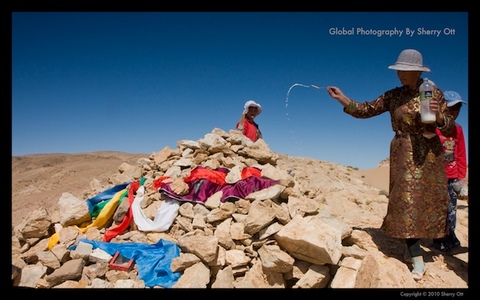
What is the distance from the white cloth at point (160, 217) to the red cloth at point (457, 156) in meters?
3.64

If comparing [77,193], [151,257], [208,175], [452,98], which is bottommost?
[77,193]

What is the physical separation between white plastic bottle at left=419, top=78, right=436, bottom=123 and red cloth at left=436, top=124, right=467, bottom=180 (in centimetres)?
88

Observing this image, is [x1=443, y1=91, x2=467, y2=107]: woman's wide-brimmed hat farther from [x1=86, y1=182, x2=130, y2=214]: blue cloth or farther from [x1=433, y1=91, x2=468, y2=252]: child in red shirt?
[x1=86, y1=182, x2=130, y2=214]: blue cloth

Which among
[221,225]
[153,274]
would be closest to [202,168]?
[221,225]

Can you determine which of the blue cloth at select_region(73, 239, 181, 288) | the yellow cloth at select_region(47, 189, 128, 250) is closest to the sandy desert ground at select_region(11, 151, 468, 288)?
the yellow cloth at select_region(47, 189, 128, 250)

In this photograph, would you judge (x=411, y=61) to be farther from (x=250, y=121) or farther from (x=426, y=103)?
(x=250, y=121)

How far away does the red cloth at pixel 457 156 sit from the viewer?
392 cm

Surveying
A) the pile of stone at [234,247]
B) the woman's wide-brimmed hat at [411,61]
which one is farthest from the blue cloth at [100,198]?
the woman's wide-brimmed hat at [411,61]

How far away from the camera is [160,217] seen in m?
4.77

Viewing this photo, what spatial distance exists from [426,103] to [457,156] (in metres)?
1.23

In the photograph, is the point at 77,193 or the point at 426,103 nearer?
the point at 426,103

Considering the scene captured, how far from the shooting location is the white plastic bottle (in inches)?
125

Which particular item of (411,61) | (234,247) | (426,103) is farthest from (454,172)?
(234,247)
